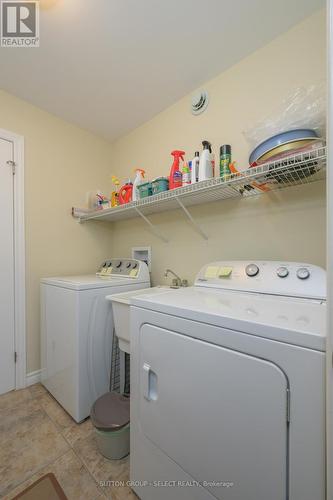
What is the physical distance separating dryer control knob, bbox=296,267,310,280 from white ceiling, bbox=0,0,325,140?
4.97 feet

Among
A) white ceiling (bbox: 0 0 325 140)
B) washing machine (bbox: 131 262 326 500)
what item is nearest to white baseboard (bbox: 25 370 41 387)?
washing machine (bbox: 131 262 326 500)

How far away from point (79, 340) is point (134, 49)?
2.10 m

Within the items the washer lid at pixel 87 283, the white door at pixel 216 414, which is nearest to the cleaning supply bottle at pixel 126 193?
the washer lid at pixel 87 283

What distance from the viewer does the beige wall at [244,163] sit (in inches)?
48.9

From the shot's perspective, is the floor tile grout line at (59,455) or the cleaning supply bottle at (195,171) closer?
the floor tile grout line at (59,455)

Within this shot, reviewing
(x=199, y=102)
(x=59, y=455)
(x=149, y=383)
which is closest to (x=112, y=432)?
(x=59, y=455)

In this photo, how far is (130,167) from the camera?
7.93 ft

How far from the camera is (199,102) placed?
5.75ft

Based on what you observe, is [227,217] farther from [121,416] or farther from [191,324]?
[121,416]

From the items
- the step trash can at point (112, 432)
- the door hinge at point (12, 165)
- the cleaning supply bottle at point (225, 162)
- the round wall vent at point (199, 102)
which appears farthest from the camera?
the door hinge at point (12, 165)

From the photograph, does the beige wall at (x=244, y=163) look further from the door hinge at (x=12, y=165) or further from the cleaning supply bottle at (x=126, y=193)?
the door hinge at (x=12, y=165)

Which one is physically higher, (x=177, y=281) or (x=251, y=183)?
(x=251, y=183)

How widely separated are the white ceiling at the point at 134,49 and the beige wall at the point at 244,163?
12 cm

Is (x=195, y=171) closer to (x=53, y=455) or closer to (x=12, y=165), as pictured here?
(x=12, y=165)
